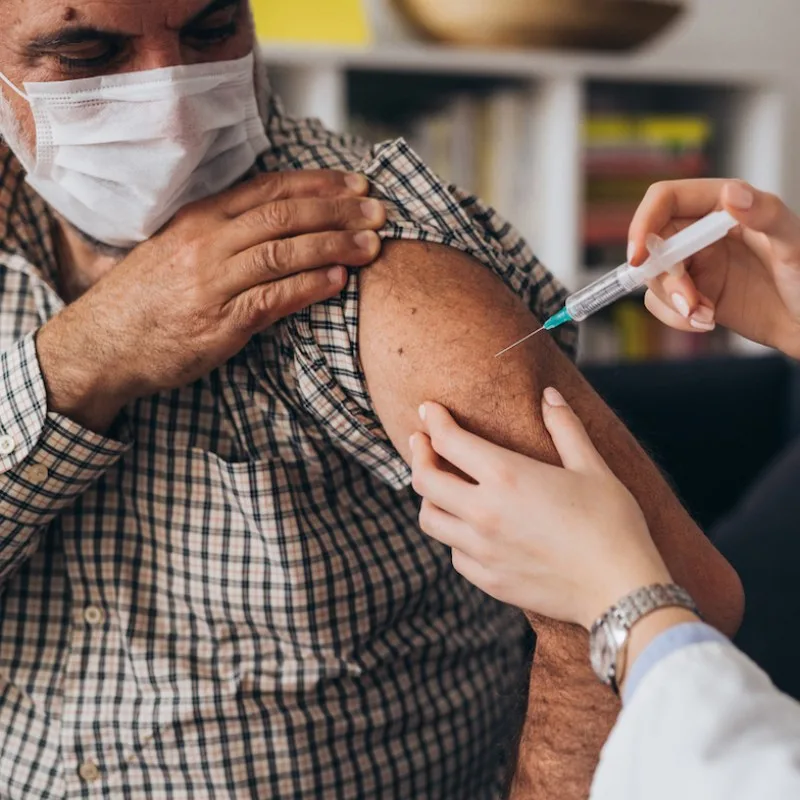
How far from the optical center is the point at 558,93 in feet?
9.37

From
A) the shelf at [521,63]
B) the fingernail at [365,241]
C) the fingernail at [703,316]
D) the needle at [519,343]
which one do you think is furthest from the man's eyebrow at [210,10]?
the shelf at [521,63]

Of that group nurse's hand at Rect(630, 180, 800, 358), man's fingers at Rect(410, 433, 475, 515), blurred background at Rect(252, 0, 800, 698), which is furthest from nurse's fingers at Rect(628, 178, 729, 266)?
blurred background at Rect(252, 0, 800, 698)

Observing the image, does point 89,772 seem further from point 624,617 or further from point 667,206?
point 667,206

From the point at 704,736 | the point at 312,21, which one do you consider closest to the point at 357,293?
the point at 704,736

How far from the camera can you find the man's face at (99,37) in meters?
1.03

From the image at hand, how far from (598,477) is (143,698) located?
62cm

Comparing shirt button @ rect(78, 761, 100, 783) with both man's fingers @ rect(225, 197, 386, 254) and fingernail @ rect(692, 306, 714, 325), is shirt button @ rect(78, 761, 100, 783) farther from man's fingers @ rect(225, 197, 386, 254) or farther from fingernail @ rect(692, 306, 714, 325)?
fingernail @ rect(692, 306, 714, 325)

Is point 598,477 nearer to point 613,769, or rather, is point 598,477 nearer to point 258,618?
point 613,769

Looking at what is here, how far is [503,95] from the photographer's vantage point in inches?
114

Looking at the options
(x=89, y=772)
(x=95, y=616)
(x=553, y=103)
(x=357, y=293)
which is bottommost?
(x=89, y=772)

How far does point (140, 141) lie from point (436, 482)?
0.48 m

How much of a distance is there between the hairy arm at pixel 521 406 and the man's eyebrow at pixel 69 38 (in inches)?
13.3

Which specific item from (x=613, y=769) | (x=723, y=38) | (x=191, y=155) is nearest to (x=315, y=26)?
(x=723, y=38)

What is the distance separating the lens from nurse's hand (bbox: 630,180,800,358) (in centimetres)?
94
